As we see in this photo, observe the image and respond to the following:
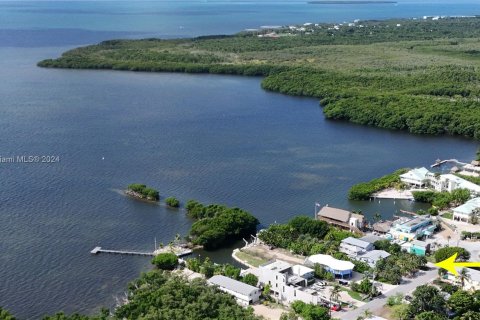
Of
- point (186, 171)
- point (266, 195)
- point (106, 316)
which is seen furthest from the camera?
point (186, 171)

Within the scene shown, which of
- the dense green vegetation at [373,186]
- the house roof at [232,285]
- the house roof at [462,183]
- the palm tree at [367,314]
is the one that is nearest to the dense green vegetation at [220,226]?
the house roof at [232,285]

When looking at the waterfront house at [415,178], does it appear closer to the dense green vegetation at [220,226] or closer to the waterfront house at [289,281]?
the dense green vegetation at [220,226]

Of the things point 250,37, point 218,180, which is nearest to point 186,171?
point 218,180

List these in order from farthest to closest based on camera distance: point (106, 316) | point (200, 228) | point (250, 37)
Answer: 1. point (250, 37)
2. point (200, 228)
3. point (106, 316)

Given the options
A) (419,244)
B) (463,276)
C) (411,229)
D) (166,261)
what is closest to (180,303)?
(166,261)

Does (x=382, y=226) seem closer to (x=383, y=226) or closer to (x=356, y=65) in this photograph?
(x=383, y=226)

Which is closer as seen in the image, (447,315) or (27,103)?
(447,315)

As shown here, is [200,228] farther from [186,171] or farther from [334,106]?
[334,106]

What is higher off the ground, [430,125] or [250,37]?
[250,37]
